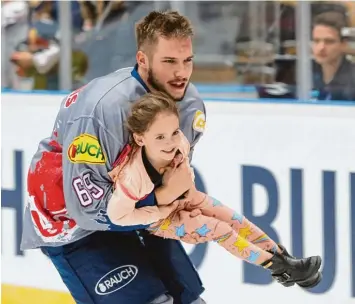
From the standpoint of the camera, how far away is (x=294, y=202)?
351cm

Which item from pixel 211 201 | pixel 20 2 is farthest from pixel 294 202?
pixel 20 2

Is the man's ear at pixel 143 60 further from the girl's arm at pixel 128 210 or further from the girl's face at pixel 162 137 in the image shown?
the girl's arm at pixel 128 210

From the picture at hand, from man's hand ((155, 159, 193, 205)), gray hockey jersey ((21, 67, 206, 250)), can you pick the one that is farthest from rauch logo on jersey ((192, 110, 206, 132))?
man's hand ((155, 159, 193, 205))

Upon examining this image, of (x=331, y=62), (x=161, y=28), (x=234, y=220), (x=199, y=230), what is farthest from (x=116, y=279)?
(x=331, y=62)

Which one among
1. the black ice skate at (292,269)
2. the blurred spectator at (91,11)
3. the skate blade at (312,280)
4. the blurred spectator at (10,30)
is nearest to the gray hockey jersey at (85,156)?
the black ice skate at (292,269)

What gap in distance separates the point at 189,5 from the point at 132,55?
0.87 ft

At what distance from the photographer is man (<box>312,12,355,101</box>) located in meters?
3.48

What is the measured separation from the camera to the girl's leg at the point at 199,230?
110 inches

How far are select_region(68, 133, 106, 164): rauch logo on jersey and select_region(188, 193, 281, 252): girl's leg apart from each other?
1.01ft

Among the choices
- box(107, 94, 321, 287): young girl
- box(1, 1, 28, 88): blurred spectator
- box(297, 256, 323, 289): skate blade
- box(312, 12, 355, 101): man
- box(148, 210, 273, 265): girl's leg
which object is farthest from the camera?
box(1, 1, 28, 88): blurred spectator

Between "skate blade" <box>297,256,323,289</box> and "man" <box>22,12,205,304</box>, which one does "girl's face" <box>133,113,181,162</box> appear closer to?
"man" <box>22,12,205,304</box>

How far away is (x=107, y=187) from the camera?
2.73m

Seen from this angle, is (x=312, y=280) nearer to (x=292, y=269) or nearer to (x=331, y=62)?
(x=292, y=269)

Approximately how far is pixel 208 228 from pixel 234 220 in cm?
16
